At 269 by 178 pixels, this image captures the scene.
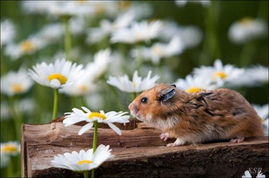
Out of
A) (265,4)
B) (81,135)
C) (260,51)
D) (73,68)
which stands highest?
(265,4)

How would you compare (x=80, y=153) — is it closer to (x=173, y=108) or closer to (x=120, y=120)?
(x=120, y=120)

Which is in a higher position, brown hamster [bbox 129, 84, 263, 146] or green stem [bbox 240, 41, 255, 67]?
green stem [bbox 240, 41, 255, 67]

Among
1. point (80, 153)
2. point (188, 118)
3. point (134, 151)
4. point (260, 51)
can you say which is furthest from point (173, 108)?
point (260, 51)

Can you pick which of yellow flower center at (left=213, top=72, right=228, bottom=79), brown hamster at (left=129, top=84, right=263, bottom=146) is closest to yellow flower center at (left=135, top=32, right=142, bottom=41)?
yellow flower center at (left=213, top=72, right=228, bottom=79)

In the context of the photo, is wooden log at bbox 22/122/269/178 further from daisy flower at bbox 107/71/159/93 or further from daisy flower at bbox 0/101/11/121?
daisy flower at bbox 0/101/11/121

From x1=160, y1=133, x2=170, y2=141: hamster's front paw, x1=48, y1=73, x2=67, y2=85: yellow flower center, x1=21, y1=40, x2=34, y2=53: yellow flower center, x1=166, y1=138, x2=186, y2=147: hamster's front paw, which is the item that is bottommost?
x1=166, y1=138, x2=186, y2=147: hamster's front paw

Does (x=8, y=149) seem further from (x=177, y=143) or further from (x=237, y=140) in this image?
(x=237, y=140)

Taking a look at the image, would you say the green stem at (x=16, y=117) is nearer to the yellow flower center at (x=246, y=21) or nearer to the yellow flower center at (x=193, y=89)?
the yellow flower center at (x=193, y=89)
